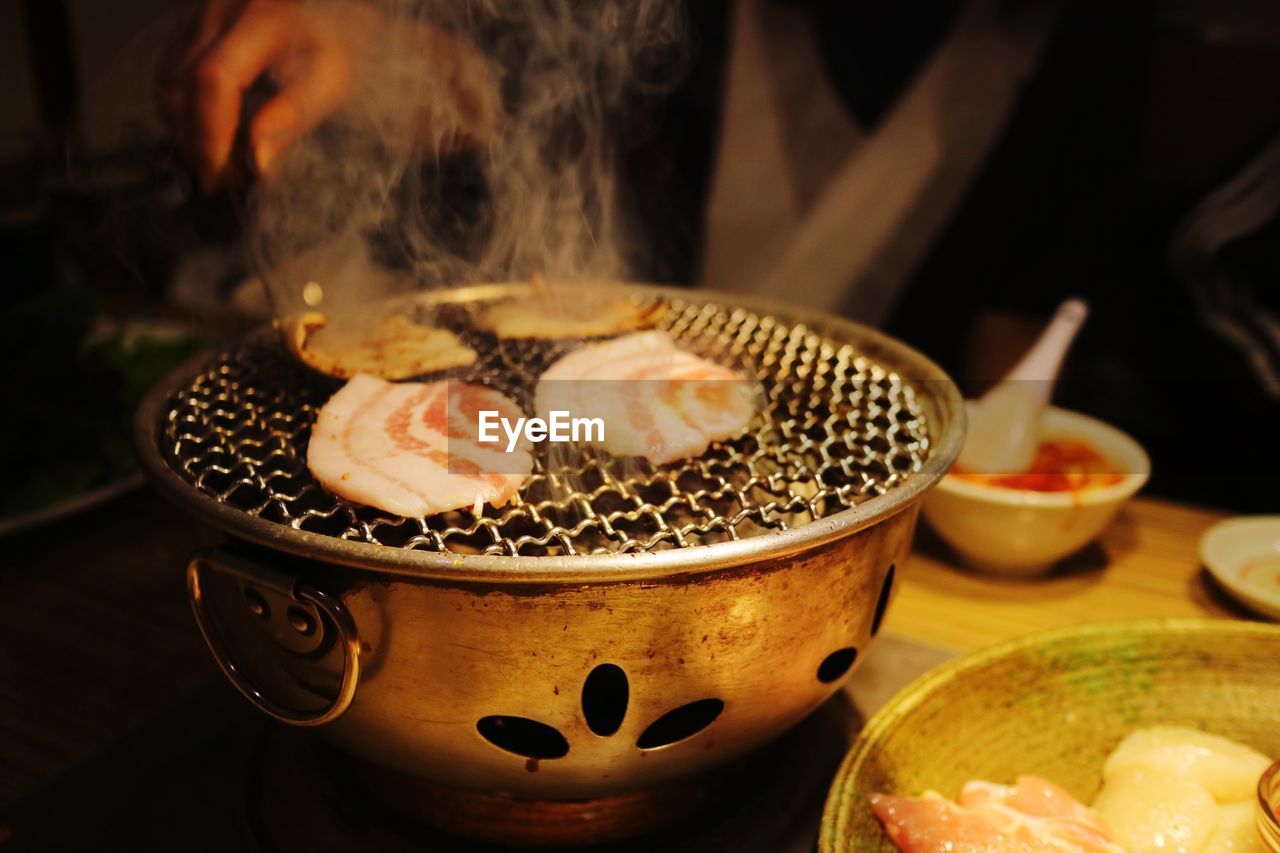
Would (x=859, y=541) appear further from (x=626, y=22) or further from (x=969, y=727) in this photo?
(x=626, y=22)

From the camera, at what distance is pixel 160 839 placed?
1.60 metres

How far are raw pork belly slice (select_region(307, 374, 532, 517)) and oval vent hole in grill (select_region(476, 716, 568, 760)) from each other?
0.37 m

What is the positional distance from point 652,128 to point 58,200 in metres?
3.24

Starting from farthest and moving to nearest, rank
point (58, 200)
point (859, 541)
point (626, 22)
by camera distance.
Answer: point (58, 200), point (626, 22), point (859, 541)

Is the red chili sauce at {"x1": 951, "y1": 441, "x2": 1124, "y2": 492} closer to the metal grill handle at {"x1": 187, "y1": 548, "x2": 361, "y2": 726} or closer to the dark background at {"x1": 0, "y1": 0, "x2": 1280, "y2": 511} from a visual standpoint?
the dark background at {"x1": 0, "y1": 0, "x2": 1280, "y2": 511}

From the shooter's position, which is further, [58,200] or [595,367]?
[58,200]

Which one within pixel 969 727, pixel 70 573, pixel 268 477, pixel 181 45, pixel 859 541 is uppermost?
pixel 181 45

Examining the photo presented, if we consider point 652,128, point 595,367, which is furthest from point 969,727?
point 652,128

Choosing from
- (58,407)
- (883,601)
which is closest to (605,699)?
(883,601)

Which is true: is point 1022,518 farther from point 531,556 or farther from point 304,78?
point 304,78

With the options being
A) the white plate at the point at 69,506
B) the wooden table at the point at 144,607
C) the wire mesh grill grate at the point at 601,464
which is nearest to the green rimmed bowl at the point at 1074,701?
the wooden table at the point at 144,607

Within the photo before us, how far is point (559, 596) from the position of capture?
1215mm

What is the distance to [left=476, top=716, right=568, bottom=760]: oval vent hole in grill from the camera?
4.56ft

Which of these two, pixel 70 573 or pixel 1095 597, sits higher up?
pixel 1095 597
